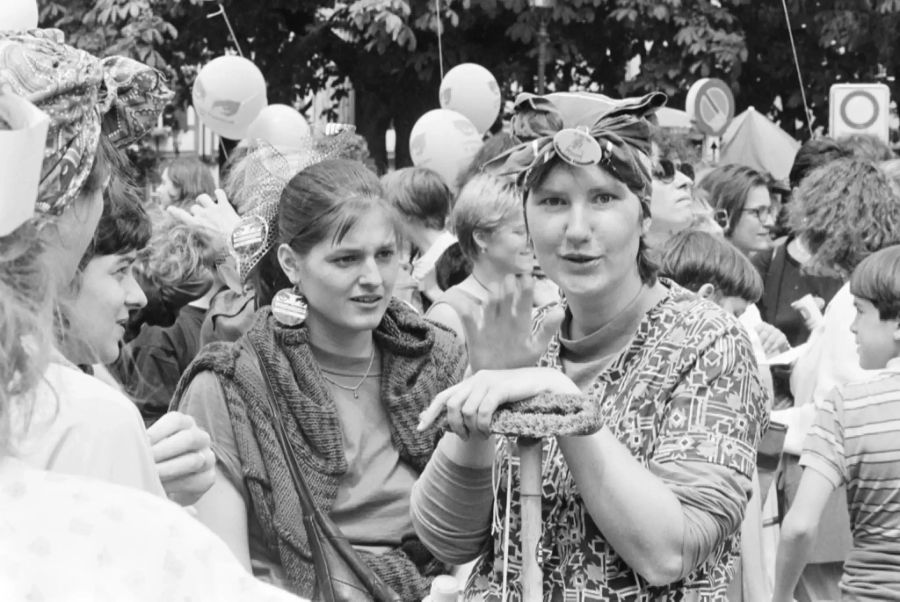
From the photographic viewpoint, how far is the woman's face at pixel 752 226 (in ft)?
22.5

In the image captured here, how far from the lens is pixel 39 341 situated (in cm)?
131

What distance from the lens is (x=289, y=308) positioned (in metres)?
3.28

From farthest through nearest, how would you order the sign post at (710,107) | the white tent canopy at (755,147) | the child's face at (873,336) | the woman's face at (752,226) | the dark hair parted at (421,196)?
the white tent canopy at (755,147), the sign post at (710,107), the woman's face at (752,226), the dark hair parted at (421,196), the child's face at (873,336)

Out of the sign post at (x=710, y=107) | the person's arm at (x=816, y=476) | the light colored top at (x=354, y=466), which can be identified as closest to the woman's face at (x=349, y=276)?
the light colored top at (x=354, y=466)

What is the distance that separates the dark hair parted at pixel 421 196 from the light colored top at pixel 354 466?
2729 mm

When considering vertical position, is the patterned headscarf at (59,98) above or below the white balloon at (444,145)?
above

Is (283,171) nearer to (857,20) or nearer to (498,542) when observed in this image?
(498,542)

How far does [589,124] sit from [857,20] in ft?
45.0

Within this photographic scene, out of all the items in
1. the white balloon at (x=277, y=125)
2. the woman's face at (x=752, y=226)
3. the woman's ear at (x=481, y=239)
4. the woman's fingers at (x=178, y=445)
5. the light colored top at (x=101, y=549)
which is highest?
A: the light colored top at (x=101, y=549)

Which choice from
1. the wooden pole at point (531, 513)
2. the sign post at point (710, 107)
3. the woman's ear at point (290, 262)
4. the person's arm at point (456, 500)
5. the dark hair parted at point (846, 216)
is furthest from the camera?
the sign post at point (710, 107)

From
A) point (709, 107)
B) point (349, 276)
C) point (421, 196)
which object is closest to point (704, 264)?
point (349, 276)

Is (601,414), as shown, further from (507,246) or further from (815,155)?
(815,155)

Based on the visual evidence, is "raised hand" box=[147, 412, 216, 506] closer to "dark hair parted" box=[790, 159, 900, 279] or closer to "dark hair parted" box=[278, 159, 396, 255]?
"dark hair parted" box=[278, 159, 396, 255]

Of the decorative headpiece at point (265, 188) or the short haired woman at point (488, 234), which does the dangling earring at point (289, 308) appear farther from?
the short haired woman at point (488, 234)
